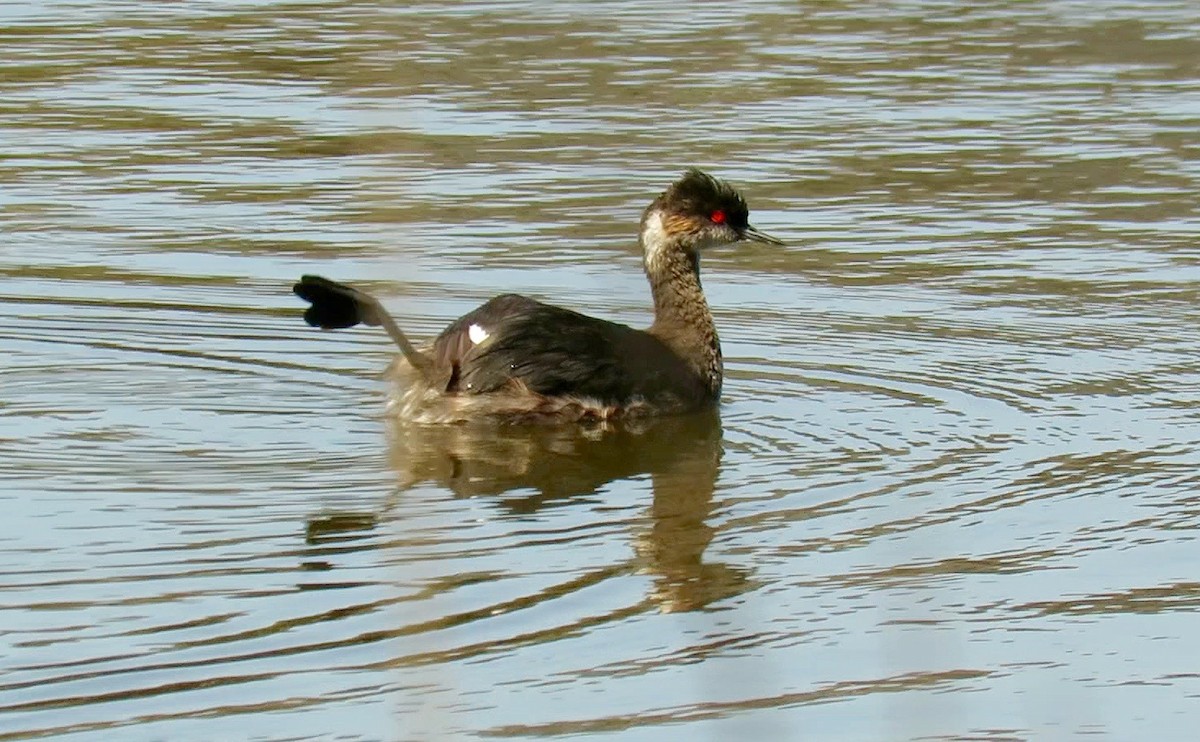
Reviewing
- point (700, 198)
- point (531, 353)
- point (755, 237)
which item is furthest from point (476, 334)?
point (755, 237)

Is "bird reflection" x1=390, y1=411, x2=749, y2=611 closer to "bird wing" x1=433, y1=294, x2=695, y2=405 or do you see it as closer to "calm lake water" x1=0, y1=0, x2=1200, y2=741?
"calm lake water" x1=0, y1=0, x2=1200, y2=741

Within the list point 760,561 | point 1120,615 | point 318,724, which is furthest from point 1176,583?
point 318,724

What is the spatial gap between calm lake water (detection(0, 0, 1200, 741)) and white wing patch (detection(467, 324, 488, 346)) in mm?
363

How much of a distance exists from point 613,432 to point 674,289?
1181 millimetres

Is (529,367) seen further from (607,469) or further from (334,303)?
(334,303)

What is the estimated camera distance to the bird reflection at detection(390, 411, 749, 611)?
8.03m

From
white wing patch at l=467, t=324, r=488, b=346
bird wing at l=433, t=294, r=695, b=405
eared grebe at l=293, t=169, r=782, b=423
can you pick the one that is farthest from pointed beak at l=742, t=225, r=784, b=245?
white wing patch at l=467, t=324, r=488, b=346

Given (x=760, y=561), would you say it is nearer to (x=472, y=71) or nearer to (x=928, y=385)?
(x=928, y=385)

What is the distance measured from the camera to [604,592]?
758 centimetres

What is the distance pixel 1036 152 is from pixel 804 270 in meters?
2.84

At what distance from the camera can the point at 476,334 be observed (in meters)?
10.1

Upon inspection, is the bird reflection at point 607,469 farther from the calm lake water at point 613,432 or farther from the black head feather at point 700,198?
the black head feather at point 700,198

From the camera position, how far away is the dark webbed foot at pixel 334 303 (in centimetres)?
957

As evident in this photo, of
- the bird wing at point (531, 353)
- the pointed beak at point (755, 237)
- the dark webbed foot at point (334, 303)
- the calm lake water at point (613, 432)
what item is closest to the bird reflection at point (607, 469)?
the calm lake water at point (613, 432)
